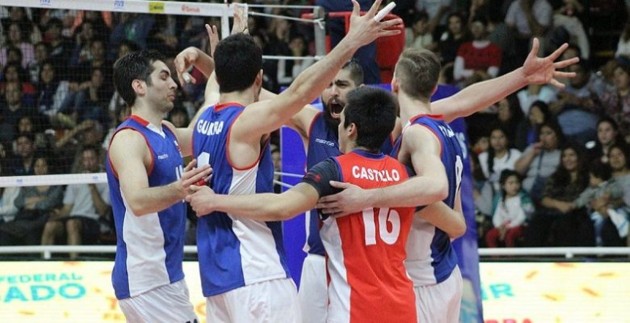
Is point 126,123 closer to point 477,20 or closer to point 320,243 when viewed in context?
Result: point 320,243

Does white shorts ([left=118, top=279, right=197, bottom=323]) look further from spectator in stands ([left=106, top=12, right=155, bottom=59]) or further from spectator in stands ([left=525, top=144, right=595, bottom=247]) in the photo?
spectator in stands ([left=525, top=144, right=595, bottom=247])

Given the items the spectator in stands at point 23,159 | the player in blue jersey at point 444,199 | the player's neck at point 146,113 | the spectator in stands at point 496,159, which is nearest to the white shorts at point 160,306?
the player's neck at point 146,113

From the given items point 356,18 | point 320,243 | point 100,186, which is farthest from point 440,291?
point 100,186

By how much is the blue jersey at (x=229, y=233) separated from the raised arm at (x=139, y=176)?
0.54 ft

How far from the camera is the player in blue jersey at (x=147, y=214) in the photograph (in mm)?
6387

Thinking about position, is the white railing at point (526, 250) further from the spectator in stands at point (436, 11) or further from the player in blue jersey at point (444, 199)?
the spectator in stands at point (436, 11)

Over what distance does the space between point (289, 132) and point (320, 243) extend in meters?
1.83

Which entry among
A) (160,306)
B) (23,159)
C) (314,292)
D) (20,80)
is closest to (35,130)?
(20,80)

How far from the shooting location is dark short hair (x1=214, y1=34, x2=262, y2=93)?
5863mm

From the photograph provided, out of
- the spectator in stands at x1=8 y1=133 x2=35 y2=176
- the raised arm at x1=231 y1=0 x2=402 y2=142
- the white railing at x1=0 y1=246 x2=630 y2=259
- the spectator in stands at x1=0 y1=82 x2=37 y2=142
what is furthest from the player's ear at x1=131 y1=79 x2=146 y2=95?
the spectator in stands at x1=0 y1=82 x2=37 y2=142

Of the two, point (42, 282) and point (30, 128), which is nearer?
point (42, 282)

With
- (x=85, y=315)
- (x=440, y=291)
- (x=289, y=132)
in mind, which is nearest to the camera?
(x=440, y=291)

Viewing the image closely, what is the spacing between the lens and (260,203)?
5.57 m

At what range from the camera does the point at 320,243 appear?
21.3 ft
